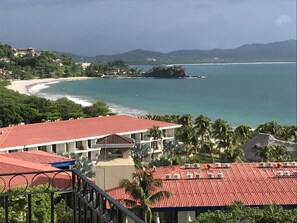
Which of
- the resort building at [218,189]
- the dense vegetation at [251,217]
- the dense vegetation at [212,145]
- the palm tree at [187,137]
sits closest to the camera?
the dense vegetation at [251,217]

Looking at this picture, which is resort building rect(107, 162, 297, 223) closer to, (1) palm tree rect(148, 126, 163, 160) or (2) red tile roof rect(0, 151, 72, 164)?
(2) red tile roof rect(0, 151, 72, 164)

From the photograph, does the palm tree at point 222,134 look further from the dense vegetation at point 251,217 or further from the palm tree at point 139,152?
the dense vegetation at point 251,217

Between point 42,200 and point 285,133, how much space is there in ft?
123

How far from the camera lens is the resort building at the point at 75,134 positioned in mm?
36750

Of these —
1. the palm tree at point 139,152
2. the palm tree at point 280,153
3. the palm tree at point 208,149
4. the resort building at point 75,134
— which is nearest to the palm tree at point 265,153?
the palm tree at point 280,153

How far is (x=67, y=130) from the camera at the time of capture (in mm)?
41188

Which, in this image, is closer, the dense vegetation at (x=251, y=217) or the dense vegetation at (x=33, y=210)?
the dense vegetation at (x=33, y=210)

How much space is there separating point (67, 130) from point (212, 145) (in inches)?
519

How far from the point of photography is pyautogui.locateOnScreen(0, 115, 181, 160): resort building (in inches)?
1447

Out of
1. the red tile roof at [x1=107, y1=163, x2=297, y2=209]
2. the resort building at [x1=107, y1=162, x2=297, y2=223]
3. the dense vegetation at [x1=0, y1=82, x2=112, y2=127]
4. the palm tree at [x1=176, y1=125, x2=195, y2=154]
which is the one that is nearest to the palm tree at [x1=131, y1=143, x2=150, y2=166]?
the palm tree at [x1=176, y1=125, x2=195, y2=154]

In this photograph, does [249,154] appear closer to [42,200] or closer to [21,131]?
[21,131]

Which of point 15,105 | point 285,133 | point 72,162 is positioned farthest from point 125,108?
point 72,162

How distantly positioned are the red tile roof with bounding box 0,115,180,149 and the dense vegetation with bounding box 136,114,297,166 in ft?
7.54

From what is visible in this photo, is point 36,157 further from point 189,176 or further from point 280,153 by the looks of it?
point 280,153
